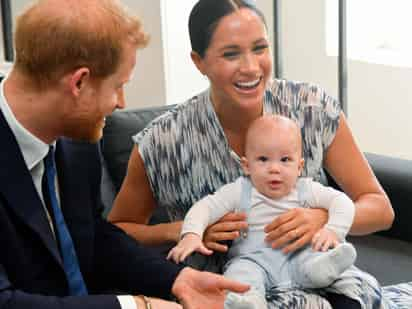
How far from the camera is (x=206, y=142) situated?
2.16m

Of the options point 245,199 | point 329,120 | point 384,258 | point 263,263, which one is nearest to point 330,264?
point 263,263

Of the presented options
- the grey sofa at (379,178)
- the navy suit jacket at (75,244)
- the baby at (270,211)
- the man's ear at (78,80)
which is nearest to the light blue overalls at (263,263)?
the baby at (270,211)

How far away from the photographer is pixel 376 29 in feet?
14.2

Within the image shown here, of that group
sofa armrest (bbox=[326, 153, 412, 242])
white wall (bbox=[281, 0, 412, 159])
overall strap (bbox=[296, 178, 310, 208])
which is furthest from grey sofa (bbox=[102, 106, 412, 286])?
white wall (bbox=[281, 0, 412, 159])

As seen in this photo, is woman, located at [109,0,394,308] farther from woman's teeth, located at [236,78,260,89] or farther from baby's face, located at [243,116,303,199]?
baby's face, located at [243,116,303,199]

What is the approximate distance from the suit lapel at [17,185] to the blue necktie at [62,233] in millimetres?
78

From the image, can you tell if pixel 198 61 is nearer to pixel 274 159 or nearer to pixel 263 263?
pixel 274 159

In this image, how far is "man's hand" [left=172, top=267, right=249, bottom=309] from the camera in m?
1.74

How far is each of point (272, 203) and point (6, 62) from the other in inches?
82.2

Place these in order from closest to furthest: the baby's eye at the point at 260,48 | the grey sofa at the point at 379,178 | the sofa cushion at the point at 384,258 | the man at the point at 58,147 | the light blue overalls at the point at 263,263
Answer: the man at the point at 58,147 < the light blue overalls at the point at 263,263 < the baby's eye at the point at 260,48 < the sofa cushion at the point at 384,258 < the grey sofa at the point at 379,178

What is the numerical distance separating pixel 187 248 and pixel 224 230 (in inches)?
4.8

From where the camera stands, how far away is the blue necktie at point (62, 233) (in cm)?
175

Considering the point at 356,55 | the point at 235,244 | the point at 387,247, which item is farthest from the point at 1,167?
the point at 356,55

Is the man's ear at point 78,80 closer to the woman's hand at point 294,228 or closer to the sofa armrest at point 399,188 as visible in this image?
the woman's hand at point 294,228
